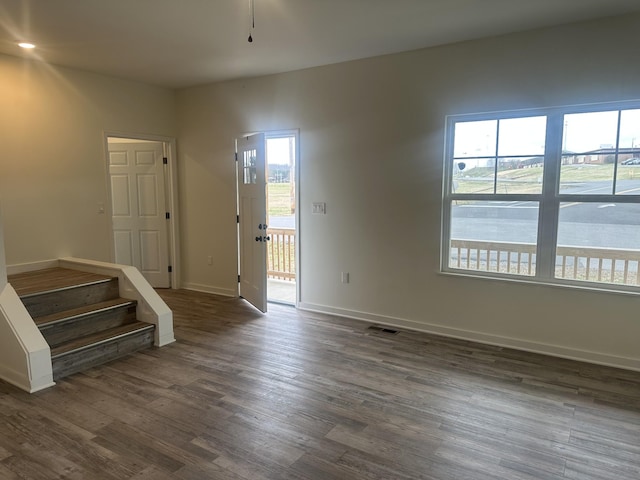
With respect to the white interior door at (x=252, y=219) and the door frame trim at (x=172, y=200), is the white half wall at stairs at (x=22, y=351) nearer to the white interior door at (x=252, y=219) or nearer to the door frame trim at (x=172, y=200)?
the white interior door at (x=252, y=219)

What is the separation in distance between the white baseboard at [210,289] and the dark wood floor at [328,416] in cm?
174

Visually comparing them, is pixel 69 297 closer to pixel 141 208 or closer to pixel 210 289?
pixel 210 289

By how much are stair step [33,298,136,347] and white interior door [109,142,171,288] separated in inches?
78.4


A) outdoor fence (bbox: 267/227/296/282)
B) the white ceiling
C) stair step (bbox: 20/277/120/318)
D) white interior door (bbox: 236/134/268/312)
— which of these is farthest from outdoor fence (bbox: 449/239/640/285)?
stair step (bbox: 20/277/120/318)

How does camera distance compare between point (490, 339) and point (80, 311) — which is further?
point (490, 339)

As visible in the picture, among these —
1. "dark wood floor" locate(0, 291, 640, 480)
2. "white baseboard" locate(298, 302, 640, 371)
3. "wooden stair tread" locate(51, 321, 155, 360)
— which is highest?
"wooden stair tread" locate(51, 321, 155, 360)

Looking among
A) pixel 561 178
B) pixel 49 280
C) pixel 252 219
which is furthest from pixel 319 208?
pixel 49 280

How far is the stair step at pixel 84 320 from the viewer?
3.54 m

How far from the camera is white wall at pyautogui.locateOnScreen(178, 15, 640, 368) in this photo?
346 cm

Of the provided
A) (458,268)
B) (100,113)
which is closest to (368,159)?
(458,268)

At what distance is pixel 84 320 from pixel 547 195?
411 centimetres

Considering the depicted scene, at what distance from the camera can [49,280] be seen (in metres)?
4.08

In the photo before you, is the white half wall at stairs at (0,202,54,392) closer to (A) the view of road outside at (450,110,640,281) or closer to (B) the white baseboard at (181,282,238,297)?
(B) the white baseboard at (181,282,238,297)

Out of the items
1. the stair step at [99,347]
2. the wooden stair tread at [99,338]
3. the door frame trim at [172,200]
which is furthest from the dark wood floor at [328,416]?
the door frame trim at [172,200]
